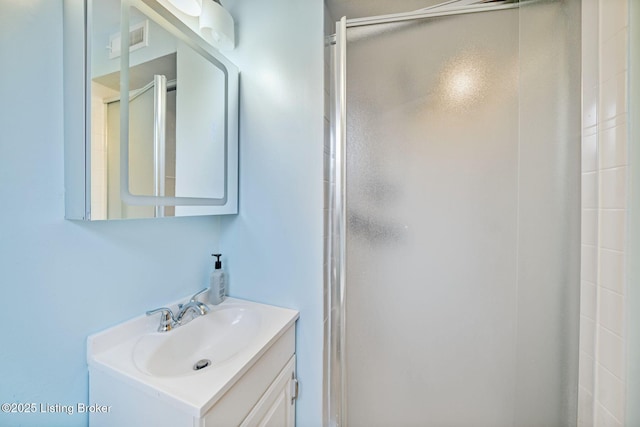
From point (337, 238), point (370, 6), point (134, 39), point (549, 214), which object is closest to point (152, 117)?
point (134, 39)

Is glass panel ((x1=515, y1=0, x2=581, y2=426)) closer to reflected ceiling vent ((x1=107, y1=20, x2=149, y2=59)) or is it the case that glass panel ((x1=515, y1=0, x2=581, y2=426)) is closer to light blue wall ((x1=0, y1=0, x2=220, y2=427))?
reflected ceiling vent ((x1=107, y1=20, x2=149, y2=59))

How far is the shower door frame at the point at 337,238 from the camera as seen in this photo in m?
1.01

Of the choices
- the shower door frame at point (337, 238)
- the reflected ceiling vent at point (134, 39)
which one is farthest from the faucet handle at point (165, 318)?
the reflected ceiling vent at point (134, 39)

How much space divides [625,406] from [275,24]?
5.73 ft

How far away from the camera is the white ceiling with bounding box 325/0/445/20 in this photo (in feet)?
3.39

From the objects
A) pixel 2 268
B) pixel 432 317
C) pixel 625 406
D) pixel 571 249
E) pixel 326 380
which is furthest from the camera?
pixel 326 380

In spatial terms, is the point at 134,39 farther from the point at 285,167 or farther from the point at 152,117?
the point at 285,167

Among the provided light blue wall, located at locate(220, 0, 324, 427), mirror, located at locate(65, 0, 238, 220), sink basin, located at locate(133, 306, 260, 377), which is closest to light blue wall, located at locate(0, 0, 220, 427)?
mirror, located at locate(65, 0, 238, 220)

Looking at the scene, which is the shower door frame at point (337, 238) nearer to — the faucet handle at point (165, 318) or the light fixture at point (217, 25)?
the light fixture at point (217, 25)

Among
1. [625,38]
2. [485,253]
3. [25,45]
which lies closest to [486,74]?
[625,38]

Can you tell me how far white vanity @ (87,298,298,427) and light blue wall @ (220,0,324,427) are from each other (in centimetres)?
9

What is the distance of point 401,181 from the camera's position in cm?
97

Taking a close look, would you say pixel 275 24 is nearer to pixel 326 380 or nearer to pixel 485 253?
pixel 485 253

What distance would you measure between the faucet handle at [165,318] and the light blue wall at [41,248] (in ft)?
0.34
